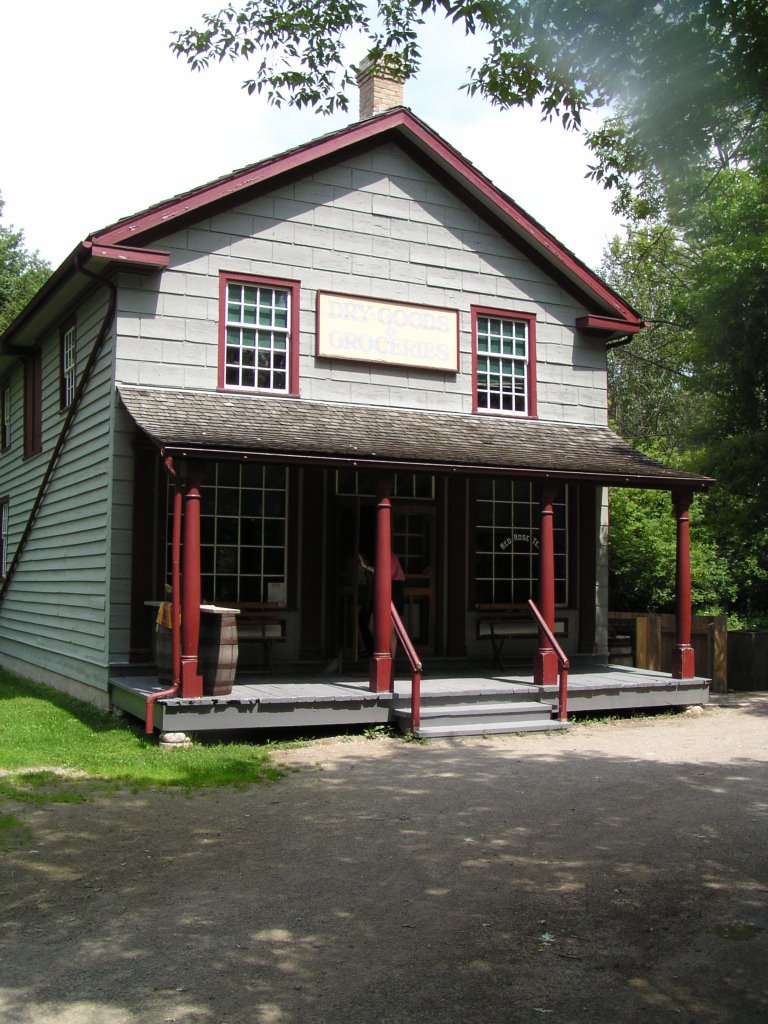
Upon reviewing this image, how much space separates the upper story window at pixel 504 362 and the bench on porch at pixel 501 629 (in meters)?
2.96

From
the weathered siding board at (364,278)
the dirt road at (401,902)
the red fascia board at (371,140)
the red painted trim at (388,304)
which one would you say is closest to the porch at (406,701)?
the dirt road at (401,902)

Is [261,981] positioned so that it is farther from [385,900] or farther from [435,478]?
[435,478]

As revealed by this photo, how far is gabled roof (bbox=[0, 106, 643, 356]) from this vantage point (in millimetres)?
12703

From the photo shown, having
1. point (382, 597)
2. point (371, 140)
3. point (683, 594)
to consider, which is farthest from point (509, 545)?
point (371, 140)

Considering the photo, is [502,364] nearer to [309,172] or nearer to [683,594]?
[309,172]

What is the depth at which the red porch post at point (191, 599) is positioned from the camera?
1083 cm

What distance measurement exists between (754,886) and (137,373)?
30.6 ft

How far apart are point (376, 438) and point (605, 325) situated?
483 cm

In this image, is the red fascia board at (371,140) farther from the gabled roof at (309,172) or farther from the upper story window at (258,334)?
the upper story window at (258,334)

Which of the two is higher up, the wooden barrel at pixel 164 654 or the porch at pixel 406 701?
the wooden barrel at pixel 164 654

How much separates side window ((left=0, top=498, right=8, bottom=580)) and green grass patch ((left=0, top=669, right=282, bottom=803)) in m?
7.44

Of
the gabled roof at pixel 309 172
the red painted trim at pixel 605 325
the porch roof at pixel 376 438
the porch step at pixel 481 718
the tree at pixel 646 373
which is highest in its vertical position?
the tree at pixel 646 373

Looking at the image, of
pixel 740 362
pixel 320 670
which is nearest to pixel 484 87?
pixel 320 670

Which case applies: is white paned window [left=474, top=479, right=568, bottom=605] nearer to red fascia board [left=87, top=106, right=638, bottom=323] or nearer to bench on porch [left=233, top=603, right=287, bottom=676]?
bench on porch [left=233, top=603, right=287, bottom=676]
